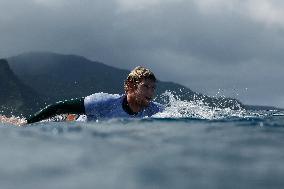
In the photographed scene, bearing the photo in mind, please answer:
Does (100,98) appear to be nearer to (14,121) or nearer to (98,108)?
(98,108)

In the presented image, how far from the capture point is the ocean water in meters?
7.59

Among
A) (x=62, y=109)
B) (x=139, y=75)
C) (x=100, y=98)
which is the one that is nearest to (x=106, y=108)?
(x=100, y=98)

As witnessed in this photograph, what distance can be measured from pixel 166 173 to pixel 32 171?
1951mm

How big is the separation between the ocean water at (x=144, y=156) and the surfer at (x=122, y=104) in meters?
2.61

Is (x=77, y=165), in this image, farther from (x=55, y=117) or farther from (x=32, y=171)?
(x=55, y=117)

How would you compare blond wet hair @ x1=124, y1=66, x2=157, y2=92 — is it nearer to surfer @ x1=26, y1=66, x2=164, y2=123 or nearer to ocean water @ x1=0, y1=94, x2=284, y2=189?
surfer @ x1=26, y1=66, x2=164, y2=123

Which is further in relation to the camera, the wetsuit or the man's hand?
the wetsuit

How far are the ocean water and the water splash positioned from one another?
7.96ft

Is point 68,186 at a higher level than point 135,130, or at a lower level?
lower

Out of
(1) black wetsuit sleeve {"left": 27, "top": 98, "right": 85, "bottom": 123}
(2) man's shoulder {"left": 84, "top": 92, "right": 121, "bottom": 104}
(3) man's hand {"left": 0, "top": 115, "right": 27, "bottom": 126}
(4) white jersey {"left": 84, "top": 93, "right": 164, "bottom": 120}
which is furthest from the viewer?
(2) man's shoulder {"left": 84, "top": 92, "right": 121, "bottom": 104}

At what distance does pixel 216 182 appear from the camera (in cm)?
750

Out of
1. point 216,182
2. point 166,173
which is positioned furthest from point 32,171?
point 216,182

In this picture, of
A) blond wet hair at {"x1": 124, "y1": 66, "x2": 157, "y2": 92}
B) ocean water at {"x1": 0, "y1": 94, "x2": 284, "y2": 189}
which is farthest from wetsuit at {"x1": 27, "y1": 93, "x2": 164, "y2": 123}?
ocean water at {"x1": 0, "y1": 94, "x2": 284, "y2": 189}

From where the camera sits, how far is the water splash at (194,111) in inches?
536
